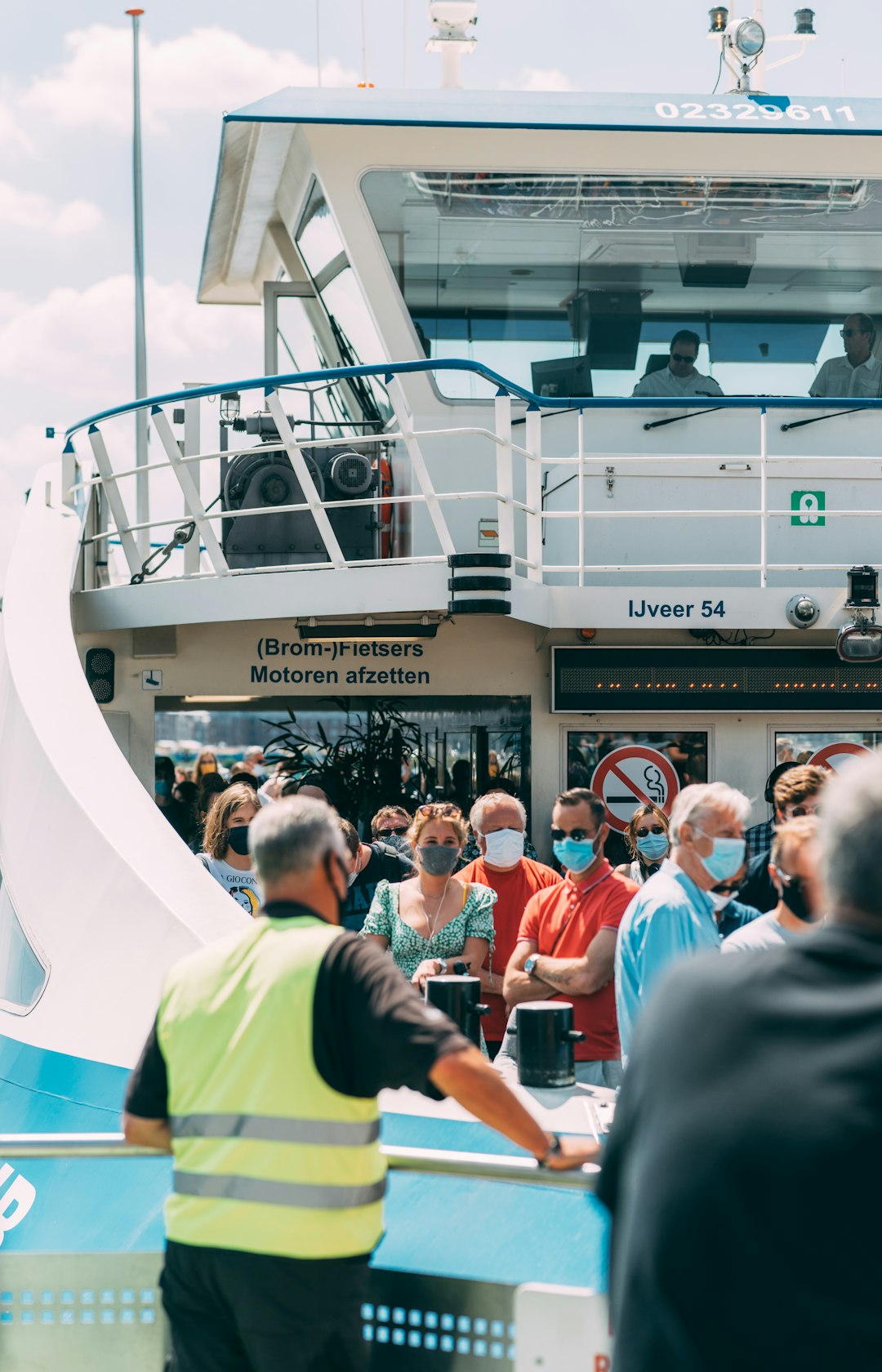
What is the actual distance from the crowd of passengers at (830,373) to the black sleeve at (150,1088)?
295 inches

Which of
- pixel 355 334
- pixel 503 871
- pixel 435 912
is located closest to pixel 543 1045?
pixel 435 912

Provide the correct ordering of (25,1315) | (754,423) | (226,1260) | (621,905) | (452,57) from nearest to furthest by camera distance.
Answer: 1. (226,1260)
2. (25,1315)
3. (621,905)
4. (754,423)
5. (452,57)

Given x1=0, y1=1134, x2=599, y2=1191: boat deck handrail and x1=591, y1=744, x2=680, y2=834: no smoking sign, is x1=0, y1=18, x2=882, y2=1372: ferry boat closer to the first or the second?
x1=591, y1=744, x2=680, y2=834: no smoking sign

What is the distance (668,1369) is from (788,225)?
9.11m

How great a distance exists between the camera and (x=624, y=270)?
396 inches

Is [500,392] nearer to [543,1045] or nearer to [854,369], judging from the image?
[854,369]

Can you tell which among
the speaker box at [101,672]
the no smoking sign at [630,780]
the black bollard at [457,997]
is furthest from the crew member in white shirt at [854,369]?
the black bollard at [457,997]

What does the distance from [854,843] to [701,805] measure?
2141mm

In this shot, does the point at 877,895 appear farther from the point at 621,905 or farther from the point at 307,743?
the point at 307,743

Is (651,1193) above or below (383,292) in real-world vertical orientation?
below

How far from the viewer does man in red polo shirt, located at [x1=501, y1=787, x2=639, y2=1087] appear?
510cm

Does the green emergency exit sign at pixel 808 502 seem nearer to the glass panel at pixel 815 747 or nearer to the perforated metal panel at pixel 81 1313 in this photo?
the glass panel at pixel 815 747

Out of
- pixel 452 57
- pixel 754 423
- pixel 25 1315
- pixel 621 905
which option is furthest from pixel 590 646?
pixel 25 1315

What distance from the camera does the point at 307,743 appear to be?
9953 mm
